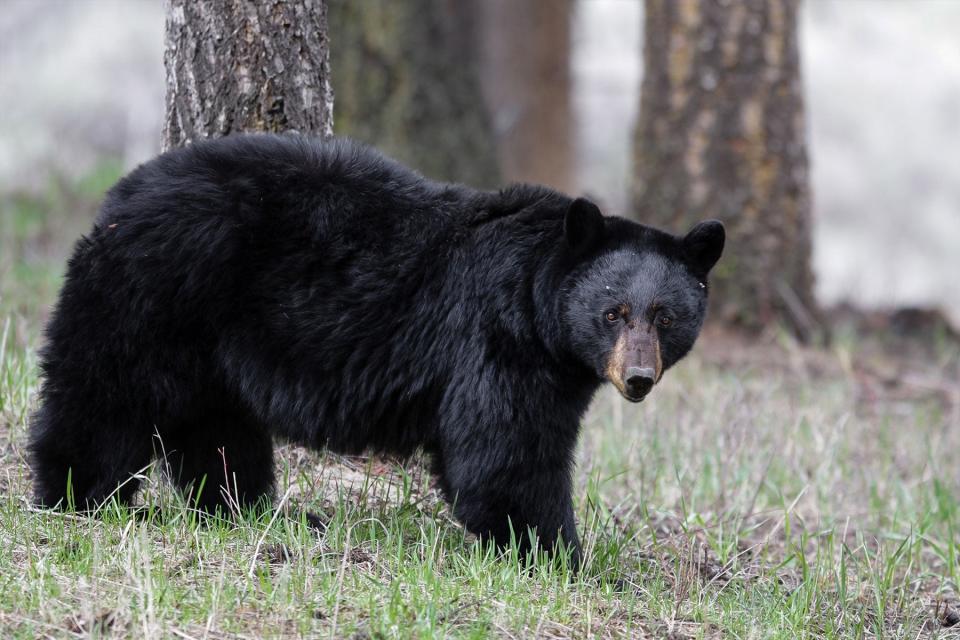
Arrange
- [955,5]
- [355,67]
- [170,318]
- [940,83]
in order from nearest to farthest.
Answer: [170,318]
[355,67]
[940,83]
[955,5]

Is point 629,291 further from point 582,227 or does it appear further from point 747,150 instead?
point 747,150

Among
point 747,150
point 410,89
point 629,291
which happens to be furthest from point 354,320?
point 410,89

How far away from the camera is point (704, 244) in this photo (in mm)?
4070

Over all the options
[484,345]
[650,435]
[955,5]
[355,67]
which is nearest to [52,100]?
[355,67]

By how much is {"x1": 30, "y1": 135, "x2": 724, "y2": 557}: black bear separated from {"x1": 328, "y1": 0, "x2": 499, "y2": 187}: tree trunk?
5.56 meters

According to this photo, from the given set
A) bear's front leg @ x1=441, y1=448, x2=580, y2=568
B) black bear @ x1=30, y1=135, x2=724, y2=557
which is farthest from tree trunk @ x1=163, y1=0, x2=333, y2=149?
bear's front leg @ x1=441, y1=448, x2=580, y2=568

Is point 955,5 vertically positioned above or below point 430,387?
above

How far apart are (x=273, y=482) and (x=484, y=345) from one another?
1.05m

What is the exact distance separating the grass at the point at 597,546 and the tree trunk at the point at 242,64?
1339 millimetres

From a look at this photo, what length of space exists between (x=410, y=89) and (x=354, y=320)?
6250mm

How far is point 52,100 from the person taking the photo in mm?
17984

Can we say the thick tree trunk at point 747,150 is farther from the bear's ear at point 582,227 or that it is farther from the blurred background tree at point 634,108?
the bear's ear at point 582,227

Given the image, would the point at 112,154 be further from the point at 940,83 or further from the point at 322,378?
the point at 940,83

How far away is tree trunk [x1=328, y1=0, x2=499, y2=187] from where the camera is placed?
9.66 metres
